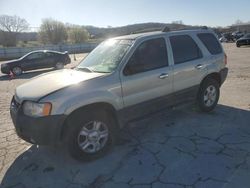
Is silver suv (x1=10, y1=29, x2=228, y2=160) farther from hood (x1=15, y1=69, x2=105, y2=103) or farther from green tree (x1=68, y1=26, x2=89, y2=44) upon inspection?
green tree (x1=68, y1=26, x2=89, y2=44)

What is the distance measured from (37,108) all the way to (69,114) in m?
0.44

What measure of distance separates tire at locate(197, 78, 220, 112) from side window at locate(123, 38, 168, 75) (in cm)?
136

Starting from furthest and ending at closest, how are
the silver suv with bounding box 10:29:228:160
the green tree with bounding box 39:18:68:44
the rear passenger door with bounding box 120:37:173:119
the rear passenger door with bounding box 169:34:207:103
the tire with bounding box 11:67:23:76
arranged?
the green tree with bounding box 39:18:68:44
the tire with bounding box 11:67:23:76
the rear passenger door with bounding box 169:34:207:103
the rear passenger door with bounding box 120:37:173:119
the silver suv with bounding box 10:29:228:160

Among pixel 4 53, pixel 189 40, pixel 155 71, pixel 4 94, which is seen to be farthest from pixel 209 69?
pixel 4 53

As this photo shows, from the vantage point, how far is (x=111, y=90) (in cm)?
419

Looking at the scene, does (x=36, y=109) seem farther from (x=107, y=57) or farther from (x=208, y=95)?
(x=208, y=95)

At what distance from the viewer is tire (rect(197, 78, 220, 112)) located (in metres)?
5.89

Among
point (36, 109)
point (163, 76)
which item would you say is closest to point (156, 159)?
point (163, 76)

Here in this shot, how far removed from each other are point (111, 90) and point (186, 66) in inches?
73.2

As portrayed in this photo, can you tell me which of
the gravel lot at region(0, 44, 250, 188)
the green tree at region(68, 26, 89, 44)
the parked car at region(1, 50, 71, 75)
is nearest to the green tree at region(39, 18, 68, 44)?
the green tree at region(68, 26, 89, 44)

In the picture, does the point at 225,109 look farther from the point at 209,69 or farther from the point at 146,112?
the point at 146,112

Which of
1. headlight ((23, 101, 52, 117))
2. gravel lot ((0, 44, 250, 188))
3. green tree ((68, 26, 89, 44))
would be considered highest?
green tree ((68, 26, 89, 44))

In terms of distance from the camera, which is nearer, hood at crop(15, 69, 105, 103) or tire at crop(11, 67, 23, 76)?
hood at crop(15, 69, 105, 103)

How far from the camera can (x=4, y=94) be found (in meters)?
10.3
